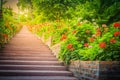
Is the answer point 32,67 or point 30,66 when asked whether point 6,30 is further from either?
point 32,67

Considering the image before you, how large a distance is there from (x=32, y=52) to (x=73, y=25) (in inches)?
103

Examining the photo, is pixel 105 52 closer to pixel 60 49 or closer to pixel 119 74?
pixel 119 74

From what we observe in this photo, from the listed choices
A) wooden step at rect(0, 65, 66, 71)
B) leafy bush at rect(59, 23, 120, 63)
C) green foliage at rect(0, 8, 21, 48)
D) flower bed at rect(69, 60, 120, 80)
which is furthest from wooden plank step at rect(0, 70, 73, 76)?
green foliage at rect(0, 8, 21, 48)

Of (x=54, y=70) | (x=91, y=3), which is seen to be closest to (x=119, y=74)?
(x=54, y=70)

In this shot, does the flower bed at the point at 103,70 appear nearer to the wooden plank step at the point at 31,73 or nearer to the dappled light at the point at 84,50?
the dappled light at the point at 84,50

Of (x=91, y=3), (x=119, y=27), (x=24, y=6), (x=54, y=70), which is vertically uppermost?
(x=24, y=6)

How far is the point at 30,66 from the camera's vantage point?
9477 mm

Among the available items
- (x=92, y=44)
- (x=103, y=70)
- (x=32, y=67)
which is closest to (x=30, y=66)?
(x=32, y=67)

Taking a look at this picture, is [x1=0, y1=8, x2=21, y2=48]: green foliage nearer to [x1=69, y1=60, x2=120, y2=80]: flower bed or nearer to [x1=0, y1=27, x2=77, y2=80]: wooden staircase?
[x1=0, y1=27, x2=77, y2=80]: wooden staircase

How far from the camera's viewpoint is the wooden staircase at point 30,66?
859 centimetres

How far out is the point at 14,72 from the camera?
8672 mm

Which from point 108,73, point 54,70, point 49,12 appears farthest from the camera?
point 49,12

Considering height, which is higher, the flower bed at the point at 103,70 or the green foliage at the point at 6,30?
the green foliage at the point at 6,30

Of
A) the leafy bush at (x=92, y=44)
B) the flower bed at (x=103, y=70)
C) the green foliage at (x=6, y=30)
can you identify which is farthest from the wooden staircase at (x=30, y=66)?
the flower bed at (x=103, y=70)
